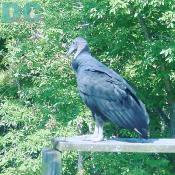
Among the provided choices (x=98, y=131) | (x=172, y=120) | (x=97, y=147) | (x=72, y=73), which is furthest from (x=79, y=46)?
(x=172, y=120)

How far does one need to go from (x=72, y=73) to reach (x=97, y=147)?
2.92m

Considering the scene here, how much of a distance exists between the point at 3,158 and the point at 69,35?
5.18ft

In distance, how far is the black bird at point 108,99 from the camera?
341cm

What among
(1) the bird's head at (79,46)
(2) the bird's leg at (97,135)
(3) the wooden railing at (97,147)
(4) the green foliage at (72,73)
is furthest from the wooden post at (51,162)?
(4) the green foliage at (72,73)

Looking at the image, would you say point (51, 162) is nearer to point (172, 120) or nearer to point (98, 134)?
point (98, 134)

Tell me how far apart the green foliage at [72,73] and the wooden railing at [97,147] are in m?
2.21

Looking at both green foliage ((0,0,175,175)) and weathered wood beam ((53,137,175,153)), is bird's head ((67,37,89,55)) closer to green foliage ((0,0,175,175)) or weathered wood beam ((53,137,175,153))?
weathered wood beam ((53,137,175,153))

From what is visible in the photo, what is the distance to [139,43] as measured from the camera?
19.6 feet

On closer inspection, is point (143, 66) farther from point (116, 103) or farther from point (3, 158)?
point (116, 103)

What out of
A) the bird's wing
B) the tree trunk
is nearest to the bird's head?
the bird's wing

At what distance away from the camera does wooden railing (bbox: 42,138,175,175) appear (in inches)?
126

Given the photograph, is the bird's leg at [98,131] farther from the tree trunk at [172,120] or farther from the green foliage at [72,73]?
the tree trunk at [172,120]

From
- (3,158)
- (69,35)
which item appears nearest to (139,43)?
(69,35)

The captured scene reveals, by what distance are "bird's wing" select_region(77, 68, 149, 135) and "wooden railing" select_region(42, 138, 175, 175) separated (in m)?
0.15
